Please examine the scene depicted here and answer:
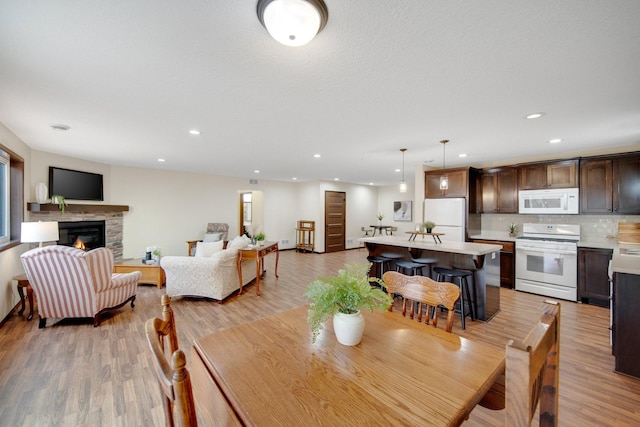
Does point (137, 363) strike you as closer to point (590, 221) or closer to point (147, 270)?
point (147, 270)

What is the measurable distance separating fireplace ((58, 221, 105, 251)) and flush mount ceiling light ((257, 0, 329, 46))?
17.3 feet

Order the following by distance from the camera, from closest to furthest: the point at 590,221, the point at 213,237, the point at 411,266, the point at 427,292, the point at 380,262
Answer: the point at 427,292 < the point at 411,266 < the point at 380,262 < the point at 590,221 < the point at 213,237

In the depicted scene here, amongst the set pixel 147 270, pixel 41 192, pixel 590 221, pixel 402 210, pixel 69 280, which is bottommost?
pixel 147 270

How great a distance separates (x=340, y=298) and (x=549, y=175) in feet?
17.0

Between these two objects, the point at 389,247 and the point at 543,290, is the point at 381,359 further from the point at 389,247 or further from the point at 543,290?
the point at 543,290

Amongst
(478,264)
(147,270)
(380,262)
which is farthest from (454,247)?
(147,270)

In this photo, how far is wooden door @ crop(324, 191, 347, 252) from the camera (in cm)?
855

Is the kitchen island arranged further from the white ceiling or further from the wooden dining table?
the wooden dining table

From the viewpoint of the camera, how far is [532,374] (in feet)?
2.25

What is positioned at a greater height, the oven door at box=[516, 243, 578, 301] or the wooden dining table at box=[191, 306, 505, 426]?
the wooden dining table at box=[191, 306, 505, 426]

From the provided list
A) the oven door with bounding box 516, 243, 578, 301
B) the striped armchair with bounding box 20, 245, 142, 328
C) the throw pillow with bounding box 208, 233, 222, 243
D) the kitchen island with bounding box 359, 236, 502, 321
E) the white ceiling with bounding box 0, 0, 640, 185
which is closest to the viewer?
the white ceiling with bounding box 0, 0, 640, 185

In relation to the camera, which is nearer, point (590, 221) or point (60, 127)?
point (60, 127)

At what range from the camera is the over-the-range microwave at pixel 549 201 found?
4266mm

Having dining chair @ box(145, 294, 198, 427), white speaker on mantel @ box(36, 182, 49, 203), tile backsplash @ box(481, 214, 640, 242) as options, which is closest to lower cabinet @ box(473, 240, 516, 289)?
tile backsplash @ box(481, 214, 640, 242)
